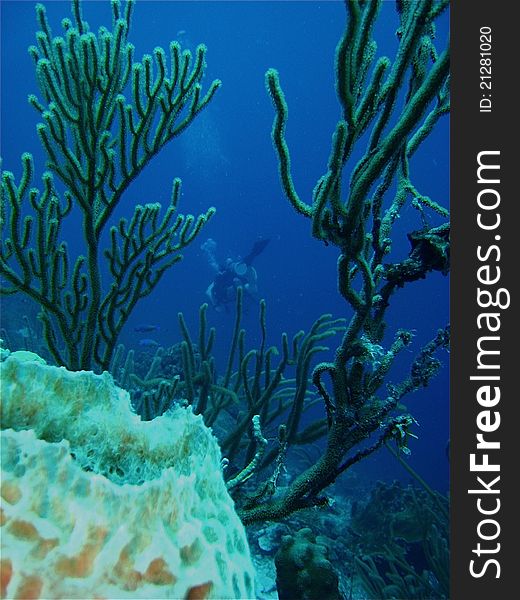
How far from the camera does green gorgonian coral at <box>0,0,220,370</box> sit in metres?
3.03

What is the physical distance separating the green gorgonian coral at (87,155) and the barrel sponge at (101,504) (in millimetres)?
1923

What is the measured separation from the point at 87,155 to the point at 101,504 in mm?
2623

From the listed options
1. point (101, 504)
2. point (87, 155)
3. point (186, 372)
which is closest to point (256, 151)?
point (186, 372)

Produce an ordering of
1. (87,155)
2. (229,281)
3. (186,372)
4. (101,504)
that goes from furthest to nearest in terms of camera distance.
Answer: (229,281) → (186,372) → (87,155) → (101,504)

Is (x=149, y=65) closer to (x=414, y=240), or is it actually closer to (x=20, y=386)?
(x=414, y=240)

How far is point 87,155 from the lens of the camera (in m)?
3.06

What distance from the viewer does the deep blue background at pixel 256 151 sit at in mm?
46125

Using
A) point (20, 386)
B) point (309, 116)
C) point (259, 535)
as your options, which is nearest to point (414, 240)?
point (20, 386)

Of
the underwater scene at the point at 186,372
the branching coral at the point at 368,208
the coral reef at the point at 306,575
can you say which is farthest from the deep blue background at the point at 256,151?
the branching coral at the point at 368,208

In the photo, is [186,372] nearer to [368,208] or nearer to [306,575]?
[306,575]

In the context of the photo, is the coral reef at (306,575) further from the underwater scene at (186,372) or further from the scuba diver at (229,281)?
the scuba diver at (229,281)

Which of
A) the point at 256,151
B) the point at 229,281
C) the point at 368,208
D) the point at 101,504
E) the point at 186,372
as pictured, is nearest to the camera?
the point at 101,504

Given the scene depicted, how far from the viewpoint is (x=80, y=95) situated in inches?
121

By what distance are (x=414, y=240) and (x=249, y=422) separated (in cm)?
280
